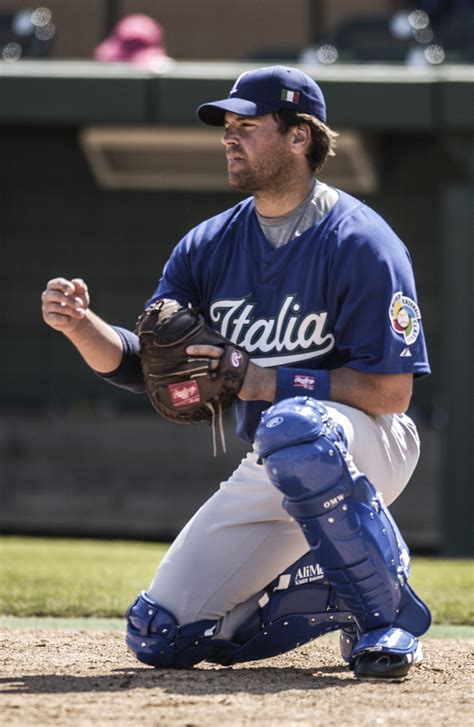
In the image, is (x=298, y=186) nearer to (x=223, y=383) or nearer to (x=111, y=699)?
(x=223, y=383)

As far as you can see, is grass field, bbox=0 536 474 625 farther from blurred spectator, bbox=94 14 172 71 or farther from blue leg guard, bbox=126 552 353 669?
blurred spectator, bbox=94 14 172 71

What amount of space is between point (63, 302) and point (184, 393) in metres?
0.38

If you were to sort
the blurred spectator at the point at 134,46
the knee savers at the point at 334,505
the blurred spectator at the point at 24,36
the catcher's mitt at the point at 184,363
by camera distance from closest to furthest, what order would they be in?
the knee savers at the point at 334,505, the catcher's mitt at the point at 184,363, the blurred spectator at the point at 134,46, the blurred spectator at the point at 24,36

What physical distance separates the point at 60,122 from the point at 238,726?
6586mm

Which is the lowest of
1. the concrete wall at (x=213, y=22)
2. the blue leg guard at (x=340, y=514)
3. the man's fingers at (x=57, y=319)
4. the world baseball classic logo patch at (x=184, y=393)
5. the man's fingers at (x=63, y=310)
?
the blue leg guard at (x=340, y=514)

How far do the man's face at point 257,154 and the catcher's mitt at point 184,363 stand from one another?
0.43 meters

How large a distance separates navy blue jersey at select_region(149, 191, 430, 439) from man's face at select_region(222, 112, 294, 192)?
0.16 metres

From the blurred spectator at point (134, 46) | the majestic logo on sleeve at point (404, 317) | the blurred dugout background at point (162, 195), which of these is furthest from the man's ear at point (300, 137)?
the blurred spectator at point (134, 46)

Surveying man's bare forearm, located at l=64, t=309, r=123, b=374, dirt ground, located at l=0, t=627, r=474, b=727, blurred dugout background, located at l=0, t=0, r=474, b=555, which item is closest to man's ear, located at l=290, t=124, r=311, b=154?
man's bare forearm, located at l=64, t=309, r=123, b=374

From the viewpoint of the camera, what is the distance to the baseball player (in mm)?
3135

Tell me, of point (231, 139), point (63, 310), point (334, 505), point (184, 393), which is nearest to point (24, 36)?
point (231, 139)

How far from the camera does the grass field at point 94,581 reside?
15.7ft

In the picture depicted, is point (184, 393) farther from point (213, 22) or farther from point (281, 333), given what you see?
point (213, 22)

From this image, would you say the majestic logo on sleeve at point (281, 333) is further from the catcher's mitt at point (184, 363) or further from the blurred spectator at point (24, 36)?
the blurred spectator at point (24, 36)
